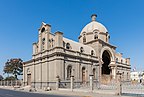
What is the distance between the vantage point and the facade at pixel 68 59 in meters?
32.4

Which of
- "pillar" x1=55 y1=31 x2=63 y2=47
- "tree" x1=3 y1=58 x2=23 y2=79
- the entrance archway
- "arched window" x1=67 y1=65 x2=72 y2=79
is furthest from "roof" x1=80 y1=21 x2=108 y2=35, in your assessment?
"tree" x1=3 y1=58 x2=23 y2=79

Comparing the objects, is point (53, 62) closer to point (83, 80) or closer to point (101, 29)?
point (83, 80)

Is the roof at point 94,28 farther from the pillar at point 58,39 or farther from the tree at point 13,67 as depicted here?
the tree at point 13,67

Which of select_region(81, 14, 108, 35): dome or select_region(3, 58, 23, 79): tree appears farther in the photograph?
select_region(3, 58, 23, 79): tree

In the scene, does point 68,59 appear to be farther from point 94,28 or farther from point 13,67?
point 13,67

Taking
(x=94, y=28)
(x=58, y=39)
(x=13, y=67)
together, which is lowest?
(x=13, y=67)

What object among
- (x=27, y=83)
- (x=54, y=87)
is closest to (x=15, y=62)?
(x=27, y=83)

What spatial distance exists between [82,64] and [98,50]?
304 inches

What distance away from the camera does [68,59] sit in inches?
1321

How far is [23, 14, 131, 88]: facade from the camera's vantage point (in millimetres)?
32375

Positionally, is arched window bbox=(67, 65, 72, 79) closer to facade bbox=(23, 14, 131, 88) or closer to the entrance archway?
facade bbox=(23, 14, 131, 88)

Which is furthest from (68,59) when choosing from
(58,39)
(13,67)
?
(13,67)

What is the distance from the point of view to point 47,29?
36.4 meters

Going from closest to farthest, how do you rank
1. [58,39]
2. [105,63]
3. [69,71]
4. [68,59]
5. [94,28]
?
[58,39], [68,59], [69,71], [94,28], [105,63]
